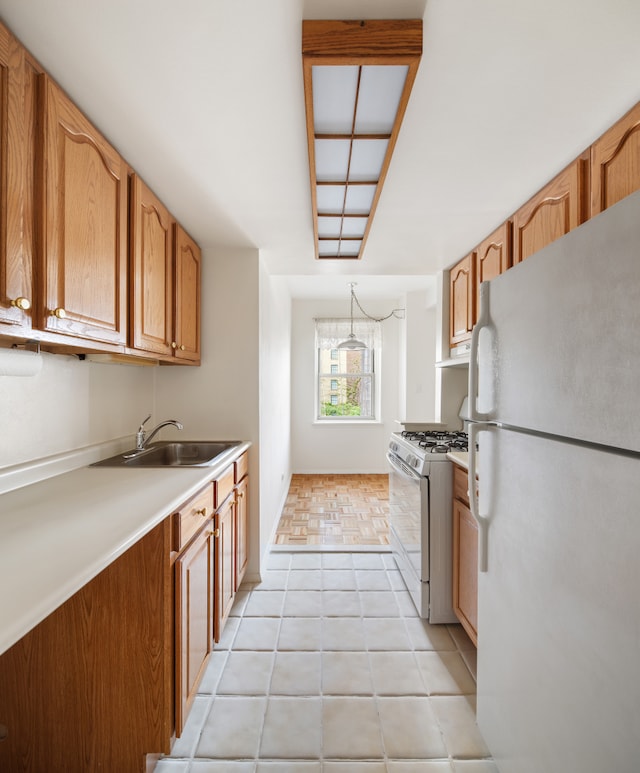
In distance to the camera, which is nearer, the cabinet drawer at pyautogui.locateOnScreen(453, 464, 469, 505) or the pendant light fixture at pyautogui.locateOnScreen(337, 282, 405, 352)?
the cabinet drawer at pyautogui.locateOnScreen(453, 464, 469, 505)

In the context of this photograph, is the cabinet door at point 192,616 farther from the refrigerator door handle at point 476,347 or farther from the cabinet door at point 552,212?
the cabinet door at point 552,212

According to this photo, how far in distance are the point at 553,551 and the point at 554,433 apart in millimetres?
289

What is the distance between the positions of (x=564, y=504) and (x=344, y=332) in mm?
4562

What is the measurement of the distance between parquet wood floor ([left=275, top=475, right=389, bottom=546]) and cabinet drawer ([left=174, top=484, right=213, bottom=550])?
1689 mm

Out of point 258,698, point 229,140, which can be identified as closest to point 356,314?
point 229,140

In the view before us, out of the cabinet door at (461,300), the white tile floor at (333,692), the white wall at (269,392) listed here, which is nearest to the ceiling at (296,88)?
the cabinet door at (461,300)

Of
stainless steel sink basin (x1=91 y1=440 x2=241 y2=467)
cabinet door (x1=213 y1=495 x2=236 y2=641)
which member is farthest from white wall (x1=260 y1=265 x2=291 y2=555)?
cabinet door (x1=213 y1=495 x2=236 y2=641)

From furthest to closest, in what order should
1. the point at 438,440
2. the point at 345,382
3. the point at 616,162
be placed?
the point at 345,382 → the point at 438,440 → the point at 616,162

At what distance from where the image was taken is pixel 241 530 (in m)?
2.35

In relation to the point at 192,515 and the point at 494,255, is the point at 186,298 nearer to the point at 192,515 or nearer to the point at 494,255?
the point at 192,515

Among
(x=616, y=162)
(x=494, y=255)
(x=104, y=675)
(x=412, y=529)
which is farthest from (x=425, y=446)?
(x=104, y=675)

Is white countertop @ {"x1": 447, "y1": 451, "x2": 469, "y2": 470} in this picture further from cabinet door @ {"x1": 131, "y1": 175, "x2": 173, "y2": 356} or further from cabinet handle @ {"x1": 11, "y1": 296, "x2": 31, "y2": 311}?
cabinet handle @ {"x1": 11, "y1": 296, "x2": 31, "y2": 311}

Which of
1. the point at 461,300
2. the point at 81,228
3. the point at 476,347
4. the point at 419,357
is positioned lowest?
the point at 476,347

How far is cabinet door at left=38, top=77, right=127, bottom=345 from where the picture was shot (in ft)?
3.63
